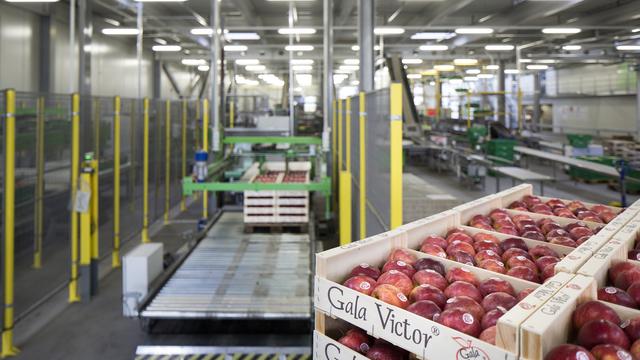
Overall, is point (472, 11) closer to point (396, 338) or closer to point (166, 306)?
point (166, 306)

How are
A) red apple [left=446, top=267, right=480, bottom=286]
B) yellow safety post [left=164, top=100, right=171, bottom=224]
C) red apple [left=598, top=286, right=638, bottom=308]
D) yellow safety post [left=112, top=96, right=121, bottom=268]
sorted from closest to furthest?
red apple [left=598, top=286, right=638, bottom=308] → red apple [left=446, top=267, right=480, bottom=286] → yellow safety post [left=112, top=96, right=121, bottom=268] → yellow safety post [left=164, top=100, right=171, bottom=224]

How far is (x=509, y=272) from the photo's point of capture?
1966 millimetres

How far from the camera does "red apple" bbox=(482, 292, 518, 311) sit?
166 cm

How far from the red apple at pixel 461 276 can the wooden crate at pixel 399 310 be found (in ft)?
0.08

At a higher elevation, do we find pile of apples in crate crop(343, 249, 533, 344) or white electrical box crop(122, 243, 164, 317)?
pile of apples in crate crop(343, 249, 533, 344)

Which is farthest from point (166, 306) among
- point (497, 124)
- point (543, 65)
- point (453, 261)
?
point (543, 65)

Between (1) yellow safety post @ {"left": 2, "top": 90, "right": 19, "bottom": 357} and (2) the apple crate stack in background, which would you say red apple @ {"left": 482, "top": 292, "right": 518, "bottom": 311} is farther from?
(1) yellow safety post @ {"left": 2, "top": 90, "right": 19, "bottom": 357}

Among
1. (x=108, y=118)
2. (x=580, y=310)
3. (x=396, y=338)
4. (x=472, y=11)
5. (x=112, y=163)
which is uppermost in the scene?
(x=472, y=11)

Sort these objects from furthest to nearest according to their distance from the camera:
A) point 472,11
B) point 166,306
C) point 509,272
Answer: point 472,11 → point 166,306 → point 509,272

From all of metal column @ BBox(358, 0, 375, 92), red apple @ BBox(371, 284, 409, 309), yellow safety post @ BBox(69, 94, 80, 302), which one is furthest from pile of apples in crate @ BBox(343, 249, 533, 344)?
yellow safety post @ BBox(69, 94, 80, 302)

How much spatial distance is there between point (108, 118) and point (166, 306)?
4335mm

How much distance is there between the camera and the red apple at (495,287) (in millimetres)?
1804

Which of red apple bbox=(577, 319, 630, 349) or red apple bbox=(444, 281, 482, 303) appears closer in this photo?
red apple bbox=(577, 319, 630, 349)

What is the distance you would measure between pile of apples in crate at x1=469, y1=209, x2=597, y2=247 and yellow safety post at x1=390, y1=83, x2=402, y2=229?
497 mm
